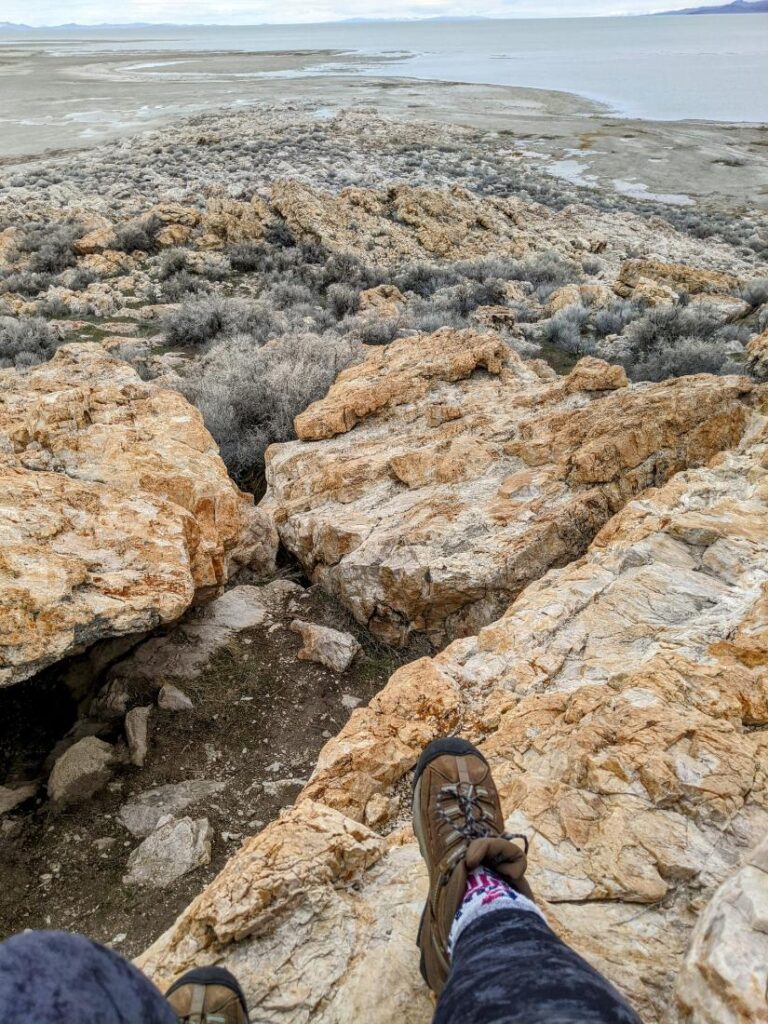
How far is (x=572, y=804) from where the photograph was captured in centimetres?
259

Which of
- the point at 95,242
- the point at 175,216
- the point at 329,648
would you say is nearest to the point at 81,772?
the point at 329,648

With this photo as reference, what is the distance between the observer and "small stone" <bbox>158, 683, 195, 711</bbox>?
439 centimetres

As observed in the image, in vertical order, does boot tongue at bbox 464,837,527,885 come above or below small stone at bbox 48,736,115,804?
above

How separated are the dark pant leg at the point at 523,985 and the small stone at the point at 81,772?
111 inches

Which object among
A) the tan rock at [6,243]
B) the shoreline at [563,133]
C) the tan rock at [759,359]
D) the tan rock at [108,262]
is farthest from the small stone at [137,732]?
the shoreline at [563,133]

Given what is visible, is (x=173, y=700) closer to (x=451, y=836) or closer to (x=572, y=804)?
(x=451, y=836)

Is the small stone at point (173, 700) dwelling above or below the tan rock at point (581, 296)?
below

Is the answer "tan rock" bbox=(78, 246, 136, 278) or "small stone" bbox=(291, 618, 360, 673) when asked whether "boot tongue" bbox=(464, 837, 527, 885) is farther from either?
"tan rock" bbox=(78, 246, 136, 278)

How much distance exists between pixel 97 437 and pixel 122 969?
4509 mm

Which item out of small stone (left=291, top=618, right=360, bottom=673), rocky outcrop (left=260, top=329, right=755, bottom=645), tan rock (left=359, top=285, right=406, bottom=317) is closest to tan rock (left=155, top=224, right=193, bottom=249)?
tan rock (left=359, top=285, right=406, bottom=317)

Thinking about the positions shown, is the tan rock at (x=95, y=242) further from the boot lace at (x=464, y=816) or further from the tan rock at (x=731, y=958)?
the tan rock at (x=731, y=958)

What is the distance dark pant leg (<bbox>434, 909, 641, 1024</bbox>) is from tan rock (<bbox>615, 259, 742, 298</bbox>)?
15134mm

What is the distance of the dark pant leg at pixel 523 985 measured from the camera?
1513 mm

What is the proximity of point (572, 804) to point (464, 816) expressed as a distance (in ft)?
1.59
